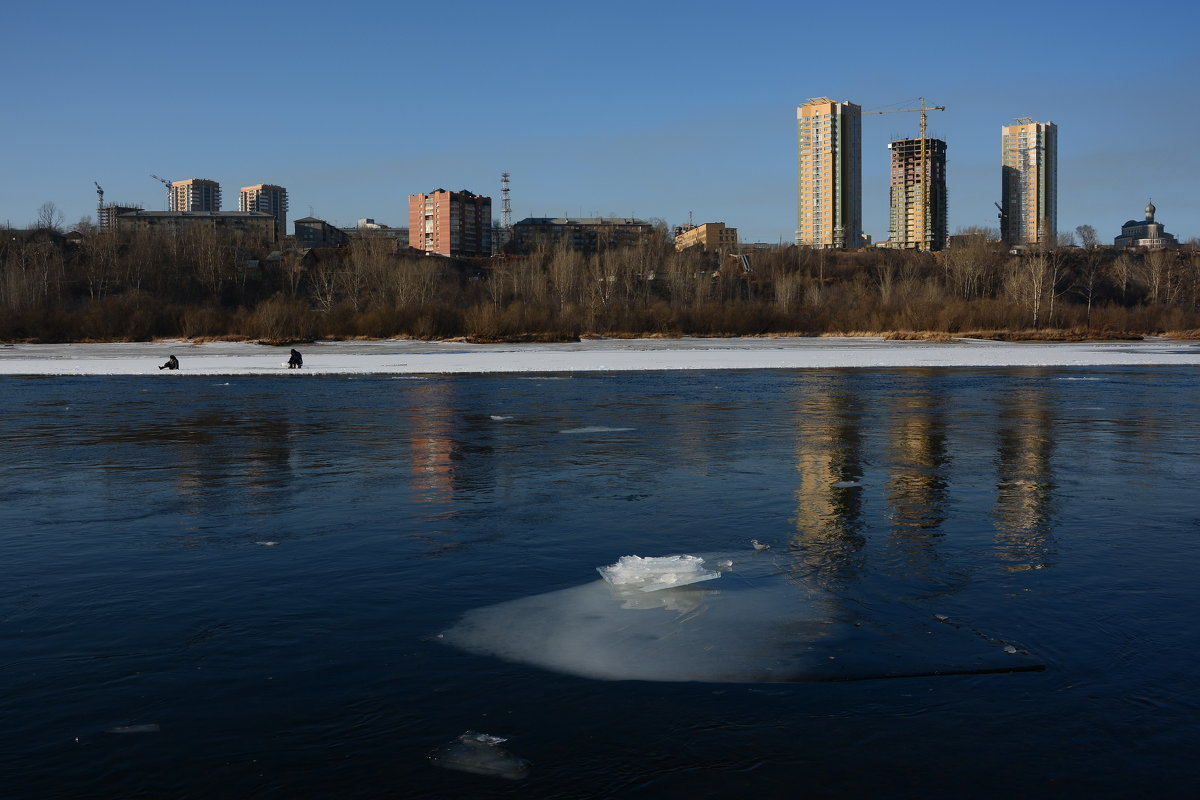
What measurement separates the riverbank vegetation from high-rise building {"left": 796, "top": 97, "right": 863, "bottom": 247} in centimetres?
2696

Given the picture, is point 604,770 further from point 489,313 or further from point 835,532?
point 489,313

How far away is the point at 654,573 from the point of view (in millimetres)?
6566

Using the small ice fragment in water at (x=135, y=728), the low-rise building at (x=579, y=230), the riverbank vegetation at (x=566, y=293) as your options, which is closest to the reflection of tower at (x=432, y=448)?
the small ice fragment in water at (x=135, y=728)

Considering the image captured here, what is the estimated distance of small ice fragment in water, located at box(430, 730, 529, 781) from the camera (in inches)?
152

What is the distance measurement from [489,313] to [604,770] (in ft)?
Result: 180

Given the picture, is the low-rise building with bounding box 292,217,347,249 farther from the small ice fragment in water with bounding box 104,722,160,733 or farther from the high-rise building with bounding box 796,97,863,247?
the small ice fragment in water with bounding box 104,722,160,733

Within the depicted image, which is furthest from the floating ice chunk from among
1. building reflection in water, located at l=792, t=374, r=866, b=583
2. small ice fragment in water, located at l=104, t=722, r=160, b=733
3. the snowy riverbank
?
the snowy riverbank

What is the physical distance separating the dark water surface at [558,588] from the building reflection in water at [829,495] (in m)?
0.05

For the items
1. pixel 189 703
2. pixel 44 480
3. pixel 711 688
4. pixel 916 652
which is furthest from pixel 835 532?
pixel 44 480

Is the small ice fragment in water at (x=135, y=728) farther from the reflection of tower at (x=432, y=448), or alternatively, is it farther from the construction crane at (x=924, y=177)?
the construction crane at (x=924, y=177)

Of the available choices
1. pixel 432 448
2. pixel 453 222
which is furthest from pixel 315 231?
pixel 432 448

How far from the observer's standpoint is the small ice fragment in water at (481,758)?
3.85m

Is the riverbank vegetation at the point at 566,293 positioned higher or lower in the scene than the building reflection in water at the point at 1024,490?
higher

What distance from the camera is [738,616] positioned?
5.81m
